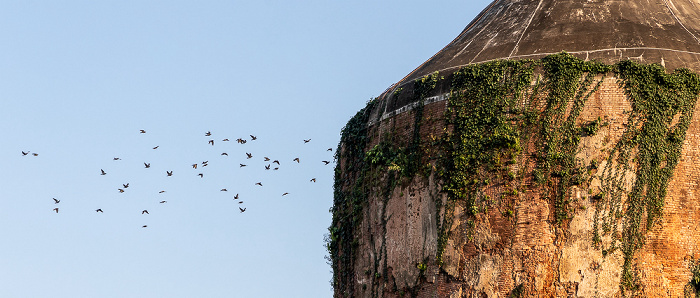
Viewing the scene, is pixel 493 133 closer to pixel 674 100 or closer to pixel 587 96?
pixel 587 96

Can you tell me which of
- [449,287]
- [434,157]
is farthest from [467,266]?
[434,157]

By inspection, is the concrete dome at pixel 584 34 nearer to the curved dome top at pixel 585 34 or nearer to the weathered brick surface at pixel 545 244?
the curved dome top at pixel 585 34

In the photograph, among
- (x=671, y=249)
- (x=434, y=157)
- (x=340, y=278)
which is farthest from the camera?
(x=340, y=278)

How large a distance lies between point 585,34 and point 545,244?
4.73 metres

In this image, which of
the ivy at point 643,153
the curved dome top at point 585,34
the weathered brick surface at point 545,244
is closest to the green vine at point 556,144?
the ivy at point 643,153

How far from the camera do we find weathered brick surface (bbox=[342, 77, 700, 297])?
68.6 ft

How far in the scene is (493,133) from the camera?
21797 mm

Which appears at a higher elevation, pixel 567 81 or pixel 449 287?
pixel 567 81

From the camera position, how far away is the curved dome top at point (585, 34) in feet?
73.7

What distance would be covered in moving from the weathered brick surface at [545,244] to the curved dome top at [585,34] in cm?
116

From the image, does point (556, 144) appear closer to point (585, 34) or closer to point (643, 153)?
point (643, 153)

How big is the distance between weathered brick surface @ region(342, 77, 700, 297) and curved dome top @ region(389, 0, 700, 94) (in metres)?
1.16

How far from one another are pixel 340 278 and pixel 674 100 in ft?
26.5

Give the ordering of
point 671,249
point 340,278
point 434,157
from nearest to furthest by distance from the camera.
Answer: point 671,249 < point 434,157 < point 340,278
